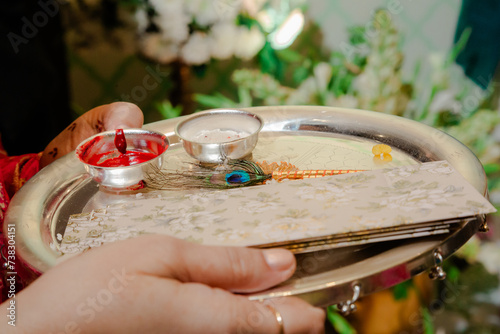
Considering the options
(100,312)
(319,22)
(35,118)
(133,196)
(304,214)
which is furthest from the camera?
(319,22)

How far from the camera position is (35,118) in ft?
4.29

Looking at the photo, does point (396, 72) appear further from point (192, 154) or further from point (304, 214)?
point (304, 214)

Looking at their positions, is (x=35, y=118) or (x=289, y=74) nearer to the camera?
(x=35, y=118)

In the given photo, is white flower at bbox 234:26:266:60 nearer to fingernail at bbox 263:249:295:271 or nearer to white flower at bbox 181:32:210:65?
white flower at bbox 181:32:210:65

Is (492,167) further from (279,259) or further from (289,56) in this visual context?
(279,259)

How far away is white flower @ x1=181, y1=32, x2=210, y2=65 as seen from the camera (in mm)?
1496

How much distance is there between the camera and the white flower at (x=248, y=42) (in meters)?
1.55

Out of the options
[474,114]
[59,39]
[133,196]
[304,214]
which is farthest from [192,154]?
[474,114]

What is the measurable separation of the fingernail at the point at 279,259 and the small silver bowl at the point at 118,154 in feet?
0.97

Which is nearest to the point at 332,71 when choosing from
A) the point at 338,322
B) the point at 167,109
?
the point at 167,109

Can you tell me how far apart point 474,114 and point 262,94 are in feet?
2.50

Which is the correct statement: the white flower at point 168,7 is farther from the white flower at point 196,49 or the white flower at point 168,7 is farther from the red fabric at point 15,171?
the red fabric at point 15,171

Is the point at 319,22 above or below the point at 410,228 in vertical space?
above

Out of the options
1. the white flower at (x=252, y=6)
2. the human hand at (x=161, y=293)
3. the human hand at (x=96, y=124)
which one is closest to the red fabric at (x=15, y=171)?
the human hand at (x=96, y=124)
